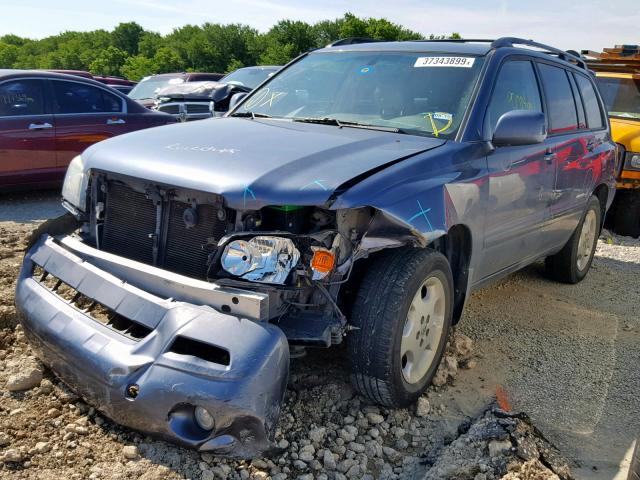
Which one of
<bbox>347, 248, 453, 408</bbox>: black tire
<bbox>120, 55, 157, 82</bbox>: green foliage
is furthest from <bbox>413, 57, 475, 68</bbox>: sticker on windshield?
<bbox>120, 55, 157, 82</bbox>: green foliage

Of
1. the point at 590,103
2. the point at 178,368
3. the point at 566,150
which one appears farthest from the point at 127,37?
the point at 178,368

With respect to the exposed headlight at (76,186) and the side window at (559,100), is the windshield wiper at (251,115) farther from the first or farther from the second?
the side window at (559,100)

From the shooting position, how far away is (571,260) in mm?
5359

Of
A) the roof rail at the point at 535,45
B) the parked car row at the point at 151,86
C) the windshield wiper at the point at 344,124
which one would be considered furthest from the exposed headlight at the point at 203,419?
the parked car row at the point at 151,86

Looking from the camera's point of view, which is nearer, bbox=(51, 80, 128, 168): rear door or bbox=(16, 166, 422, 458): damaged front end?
bbox=(16, 166, 422, 458): damaged front end

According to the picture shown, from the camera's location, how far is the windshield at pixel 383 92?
3.61m

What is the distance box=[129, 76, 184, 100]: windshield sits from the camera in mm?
11609

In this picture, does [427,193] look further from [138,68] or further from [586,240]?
[138,68]

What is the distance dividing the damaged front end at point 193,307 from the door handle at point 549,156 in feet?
6.54

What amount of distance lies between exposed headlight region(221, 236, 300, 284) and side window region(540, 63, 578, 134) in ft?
8.89

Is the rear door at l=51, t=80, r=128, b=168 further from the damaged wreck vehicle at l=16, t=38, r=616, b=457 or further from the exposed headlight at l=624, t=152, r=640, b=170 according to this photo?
the exposed headlight at l=624, t=152, r=640, b=170

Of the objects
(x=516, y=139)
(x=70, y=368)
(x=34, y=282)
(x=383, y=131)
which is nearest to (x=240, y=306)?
(x=70, y=368)

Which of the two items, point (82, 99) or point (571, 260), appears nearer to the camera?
point (571, 260)

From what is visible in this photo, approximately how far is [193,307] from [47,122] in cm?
573
